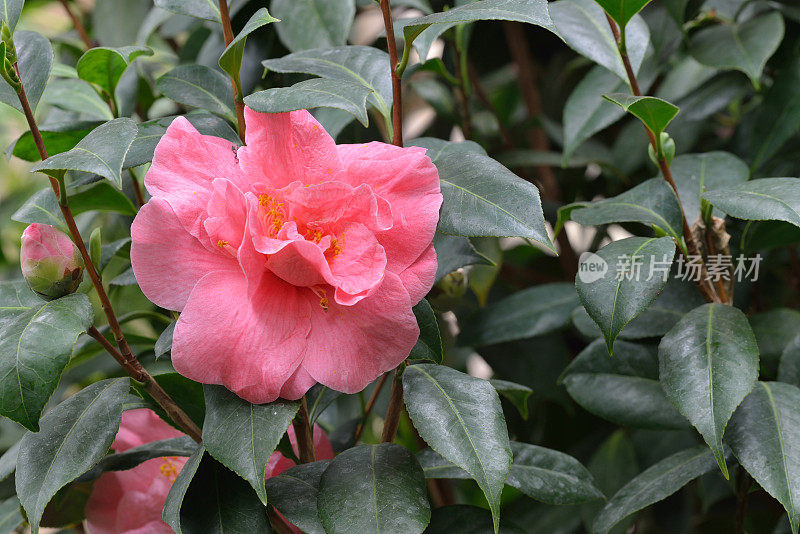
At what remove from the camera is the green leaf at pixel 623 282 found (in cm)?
62

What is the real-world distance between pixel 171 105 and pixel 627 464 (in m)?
0.88

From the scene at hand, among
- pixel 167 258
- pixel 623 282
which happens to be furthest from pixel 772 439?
pixel 167 258

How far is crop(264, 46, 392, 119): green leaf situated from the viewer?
25.0 inches

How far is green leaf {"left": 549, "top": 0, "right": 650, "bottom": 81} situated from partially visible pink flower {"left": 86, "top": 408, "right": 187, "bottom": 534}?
560 millimetres

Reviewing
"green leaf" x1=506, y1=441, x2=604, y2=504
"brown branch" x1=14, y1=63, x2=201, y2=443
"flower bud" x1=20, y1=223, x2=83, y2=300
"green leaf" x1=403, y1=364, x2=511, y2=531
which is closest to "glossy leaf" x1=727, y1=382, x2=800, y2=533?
"green leaf" x1=506, y1=441, x2=604, y2=504

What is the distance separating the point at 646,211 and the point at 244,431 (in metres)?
0.42

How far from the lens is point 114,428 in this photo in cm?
58

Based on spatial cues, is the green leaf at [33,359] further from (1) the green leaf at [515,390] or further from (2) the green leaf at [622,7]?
(2) the green leaf at [622,7]

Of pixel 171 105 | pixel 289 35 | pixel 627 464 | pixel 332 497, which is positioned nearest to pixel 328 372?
pixel 332 497

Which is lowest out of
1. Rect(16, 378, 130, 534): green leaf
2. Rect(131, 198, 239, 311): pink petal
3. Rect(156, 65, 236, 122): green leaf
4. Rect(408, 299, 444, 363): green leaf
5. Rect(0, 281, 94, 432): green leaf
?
Rect(16, 378, 130, 534): green leaf

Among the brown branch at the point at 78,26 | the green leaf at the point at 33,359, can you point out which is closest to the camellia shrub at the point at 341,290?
the green leaf at the point at 33,359

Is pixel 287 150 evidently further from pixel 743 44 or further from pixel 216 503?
pixel 743 44

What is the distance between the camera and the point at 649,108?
663 millimetres

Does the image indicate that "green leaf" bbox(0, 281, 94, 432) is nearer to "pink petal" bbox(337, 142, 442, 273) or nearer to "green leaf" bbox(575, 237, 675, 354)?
"pink petal" bbox(337, 142, 442, 273)
